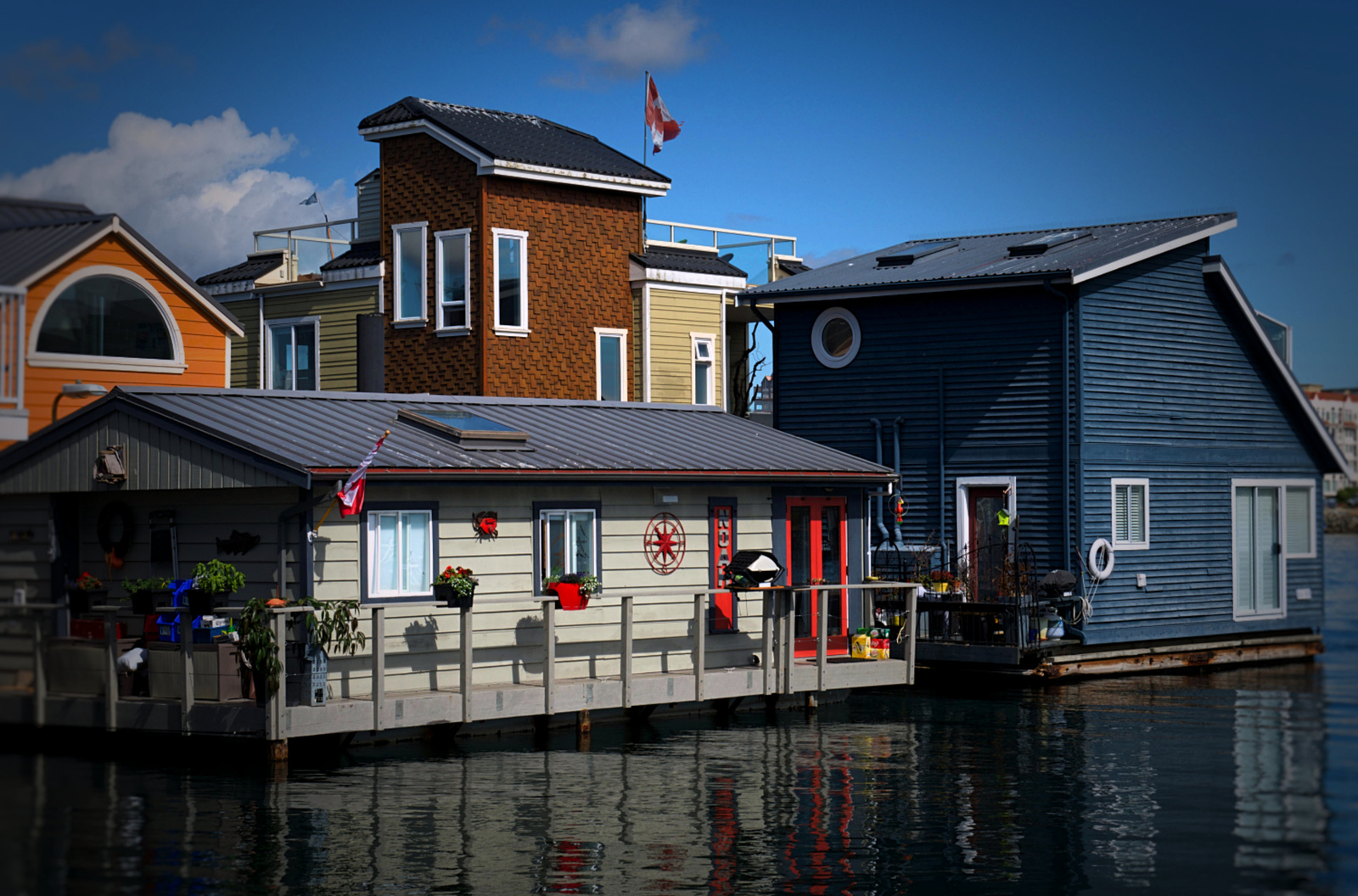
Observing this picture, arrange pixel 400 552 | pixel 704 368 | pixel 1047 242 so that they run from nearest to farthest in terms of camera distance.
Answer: pixel 400 552 < pixel 1047 242 < pixel 704 368

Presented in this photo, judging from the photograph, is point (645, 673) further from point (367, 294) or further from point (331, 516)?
point (367, 294)

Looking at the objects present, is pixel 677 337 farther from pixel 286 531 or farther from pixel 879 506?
pixel 286 531

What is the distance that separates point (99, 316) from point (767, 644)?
11.4m

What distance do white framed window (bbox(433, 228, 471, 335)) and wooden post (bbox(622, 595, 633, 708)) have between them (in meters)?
14.0

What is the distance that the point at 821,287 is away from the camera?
33.3 m

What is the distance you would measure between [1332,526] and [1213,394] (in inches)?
3423

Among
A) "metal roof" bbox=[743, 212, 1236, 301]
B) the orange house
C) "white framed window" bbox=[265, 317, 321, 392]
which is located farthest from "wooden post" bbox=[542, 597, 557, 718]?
"white framed window" bbox=[265, 317, 321, 392]

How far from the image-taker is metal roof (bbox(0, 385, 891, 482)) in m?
20.5

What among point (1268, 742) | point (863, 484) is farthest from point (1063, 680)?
point (1268, 742)

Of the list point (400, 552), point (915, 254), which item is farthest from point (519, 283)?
point (400, 552)

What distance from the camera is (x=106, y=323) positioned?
83.3ft

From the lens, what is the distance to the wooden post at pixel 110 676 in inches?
771

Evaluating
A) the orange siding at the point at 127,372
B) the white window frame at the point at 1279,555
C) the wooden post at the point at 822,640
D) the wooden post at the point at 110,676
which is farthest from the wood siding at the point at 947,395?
the wooden post at the point at 110,676

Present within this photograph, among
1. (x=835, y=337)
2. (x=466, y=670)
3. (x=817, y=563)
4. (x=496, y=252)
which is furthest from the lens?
(x=496, y=252)
